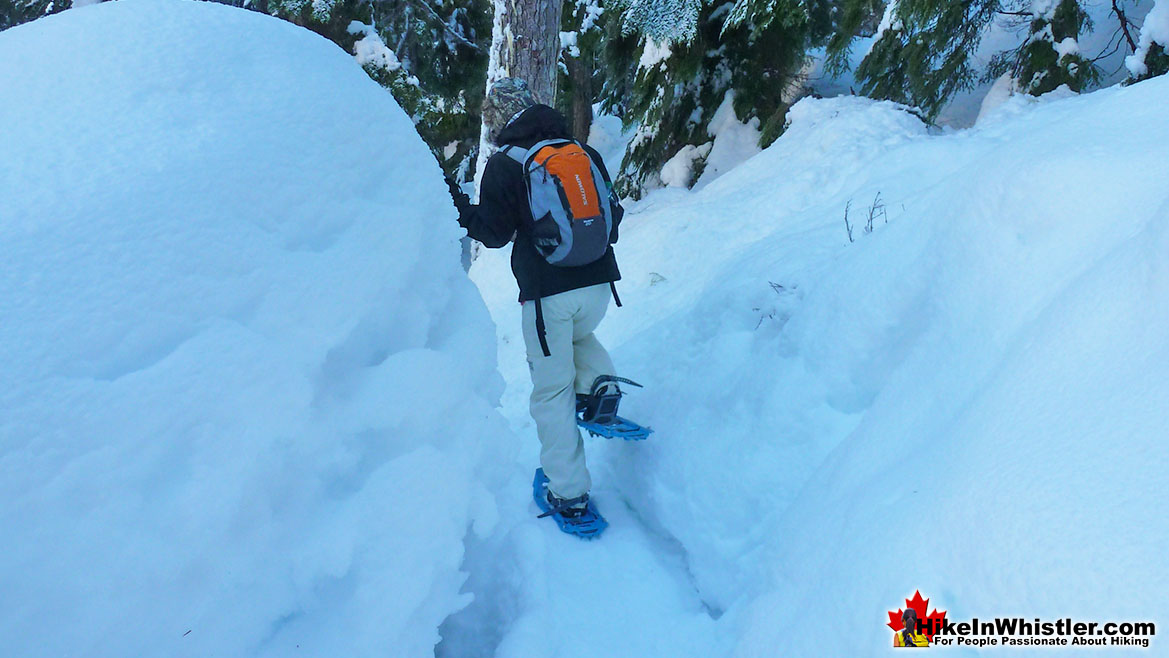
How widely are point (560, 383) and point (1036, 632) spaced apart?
2.05 metres

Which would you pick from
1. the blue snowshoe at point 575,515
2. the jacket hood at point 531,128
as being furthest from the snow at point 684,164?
the blue snowshoe at point 575,515

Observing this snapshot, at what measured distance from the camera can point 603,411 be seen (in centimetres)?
327

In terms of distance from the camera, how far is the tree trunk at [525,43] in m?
5.17

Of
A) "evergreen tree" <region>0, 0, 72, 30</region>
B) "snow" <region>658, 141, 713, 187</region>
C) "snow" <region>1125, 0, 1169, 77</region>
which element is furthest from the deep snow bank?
"evergreen tree" <region>0, 0, 72, 30</region>

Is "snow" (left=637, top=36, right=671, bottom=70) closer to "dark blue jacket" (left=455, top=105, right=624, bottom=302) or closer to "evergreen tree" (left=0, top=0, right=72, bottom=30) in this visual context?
"dark blue jacket" (left=455, top=105, right=624, bottom=302)

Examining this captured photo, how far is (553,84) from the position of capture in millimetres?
5496

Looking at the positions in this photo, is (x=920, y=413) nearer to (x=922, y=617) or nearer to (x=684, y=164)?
(x=922, y=617)

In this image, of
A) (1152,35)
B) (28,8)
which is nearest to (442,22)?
(28,8)

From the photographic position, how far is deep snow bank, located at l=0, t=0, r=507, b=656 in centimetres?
131

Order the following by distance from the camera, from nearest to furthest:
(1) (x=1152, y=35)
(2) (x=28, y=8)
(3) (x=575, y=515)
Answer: (3) (x=575, y=515)
(1) (x=1152, y=35)
(2) (x=28, y=8)

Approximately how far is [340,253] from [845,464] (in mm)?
1951

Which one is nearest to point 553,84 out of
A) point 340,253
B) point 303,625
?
point 340,253

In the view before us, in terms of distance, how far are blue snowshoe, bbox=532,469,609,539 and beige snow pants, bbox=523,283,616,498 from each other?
4 centimetres

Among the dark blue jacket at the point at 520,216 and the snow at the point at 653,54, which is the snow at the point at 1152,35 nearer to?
the snow at the point at 653,54
